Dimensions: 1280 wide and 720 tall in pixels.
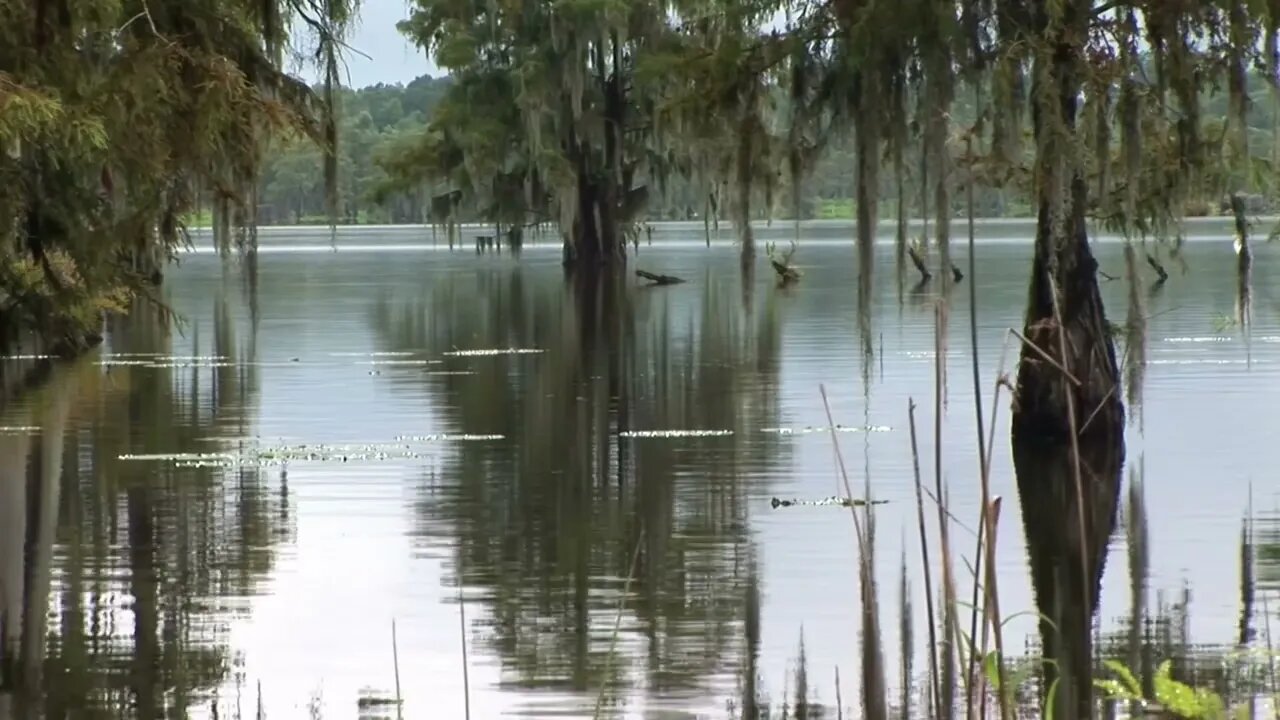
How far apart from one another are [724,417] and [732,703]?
43.0ft

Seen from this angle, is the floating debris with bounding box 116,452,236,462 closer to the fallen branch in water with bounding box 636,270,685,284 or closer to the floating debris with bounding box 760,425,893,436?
the floating debris with bounding box 760,425,893,436

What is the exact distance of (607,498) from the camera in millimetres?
16484

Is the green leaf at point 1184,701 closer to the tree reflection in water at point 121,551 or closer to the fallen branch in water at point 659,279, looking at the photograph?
the tree reflection in water at point 121,551

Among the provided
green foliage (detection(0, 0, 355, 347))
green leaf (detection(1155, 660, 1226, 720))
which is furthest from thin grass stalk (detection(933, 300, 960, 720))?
green foliage (detection(0, 0, 355, 347))

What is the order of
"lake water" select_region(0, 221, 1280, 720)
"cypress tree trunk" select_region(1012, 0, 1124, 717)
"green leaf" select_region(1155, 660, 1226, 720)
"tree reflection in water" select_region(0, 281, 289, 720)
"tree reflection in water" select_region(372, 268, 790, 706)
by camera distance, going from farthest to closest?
"cypress tree trunk" select_region(1012, 0, 1124, 717)
"tree reflection in water" select_region(372, 268, 790, 706)
"lake water" select_region(0, 221, 1280, 720)
"tree reflection in water" select_region(0, 281, 289, 720)
"green leaf" select_region(1155, 660, 1226, 720)

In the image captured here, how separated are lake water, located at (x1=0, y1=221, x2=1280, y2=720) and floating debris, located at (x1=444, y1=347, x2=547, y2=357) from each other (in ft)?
0.83

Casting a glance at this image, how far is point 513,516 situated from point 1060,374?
3519 millimetres

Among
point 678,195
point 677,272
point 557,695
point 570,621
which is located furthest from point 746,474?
point 677,272

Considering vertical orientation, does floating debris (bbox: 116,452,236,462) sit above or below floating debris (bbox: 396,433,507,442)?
above

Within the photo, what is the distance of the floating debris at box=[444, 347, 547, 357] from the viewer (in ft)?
111

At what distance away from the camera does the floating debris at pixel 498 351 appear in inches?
1330

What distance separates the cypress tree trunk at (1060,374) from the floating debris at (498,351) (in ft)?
51.9

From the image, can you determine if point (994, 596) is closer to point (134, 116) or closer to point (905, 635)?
point (905, 635)

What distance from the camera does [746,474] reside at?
1762cm
